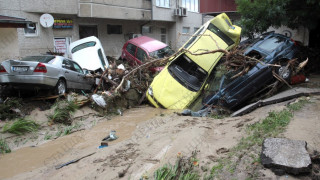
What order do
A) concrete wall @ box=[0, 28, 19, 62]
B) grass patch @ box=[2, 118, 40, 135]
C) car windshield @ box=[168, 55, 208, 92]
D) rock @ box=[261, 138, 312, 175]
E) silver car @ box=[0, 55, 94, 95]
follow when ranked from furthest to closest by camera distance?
concrete wall @ box=[0, 28, 19, 62] → car windshield @ box=[168, 55, 208, 92] → silver car @ box=[0, 55, 94, 95] → grass patch @ box=[2, 118, 40, 135] → rock @ box=[261, 138, 312, 175]

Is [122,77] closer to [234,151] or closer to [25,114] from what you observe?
[25,114]

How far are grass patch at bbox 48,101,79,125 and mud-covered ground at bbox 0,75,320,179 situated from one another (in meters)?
0.25

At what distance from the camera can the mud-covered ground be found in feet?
14.7

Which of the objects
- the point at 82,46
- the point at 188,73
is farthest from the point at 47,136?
the point at 82,46

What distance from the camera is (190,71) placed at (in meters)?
9.82

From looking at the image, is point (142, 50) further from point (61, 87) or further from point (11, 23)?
point (11, 23)

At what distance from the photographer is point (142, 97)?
10641 millimetres

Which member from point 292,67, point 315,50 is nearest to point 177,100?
point 292,67

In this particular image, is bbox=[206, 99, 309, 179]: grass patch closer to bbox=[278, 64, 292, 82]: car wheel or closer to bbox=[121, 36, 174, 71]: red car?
bbox=[278, 64, 292, 82]: car wheel

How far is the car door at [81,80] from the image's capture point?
10.3m

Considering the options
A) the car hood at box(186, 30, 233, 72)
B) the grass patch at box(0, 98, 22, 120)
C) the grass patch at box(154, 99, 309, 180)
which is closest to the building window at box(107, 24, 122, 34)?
the car hood at box(186, 30, 233, 72)

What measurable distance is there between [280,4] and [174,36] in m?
13.3

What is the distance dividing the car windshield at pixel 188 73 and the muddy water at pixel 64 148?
1.41 m

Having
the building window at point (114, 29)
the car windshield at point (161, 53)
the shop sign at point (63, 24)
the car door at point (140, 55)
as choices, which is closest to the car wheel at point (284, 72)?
the car windshield at point (161, 53)
